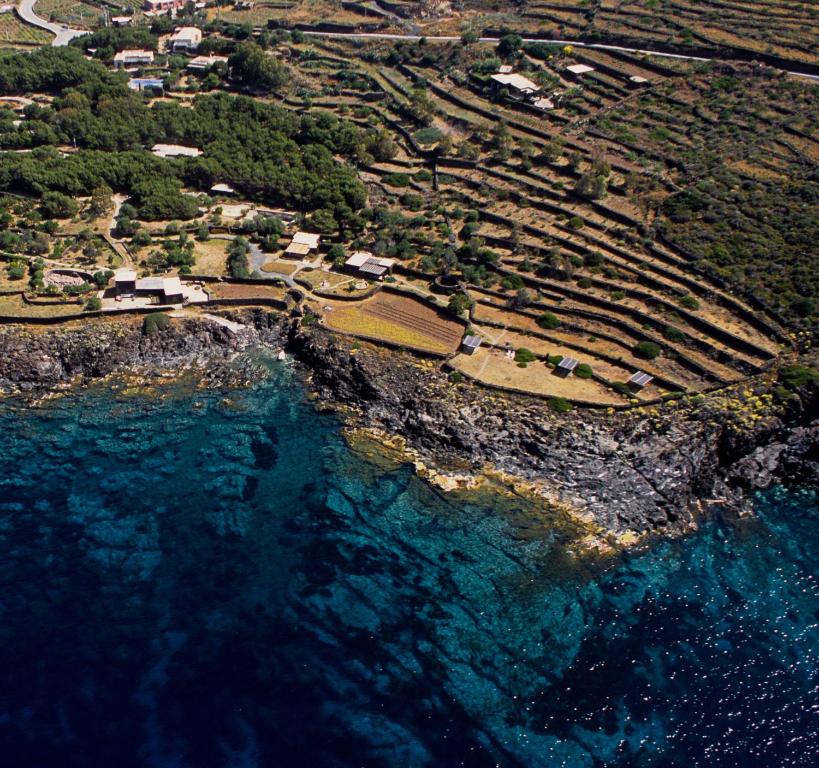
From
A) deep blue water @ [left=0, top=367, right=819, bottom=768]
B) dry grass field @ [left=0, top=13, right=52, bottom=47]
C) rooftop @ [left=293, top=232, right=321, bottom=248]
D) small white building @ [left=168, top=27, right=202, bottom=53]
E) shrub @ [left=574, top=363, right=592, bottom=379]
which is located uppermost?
small white building @ [left=168, top=27, right=202, bottom=53]

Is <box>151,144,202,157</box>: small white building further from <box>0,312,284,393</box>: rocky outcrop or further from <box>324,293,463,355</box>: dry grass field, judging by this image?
<box>324,293,463,355</box>: dry grass field

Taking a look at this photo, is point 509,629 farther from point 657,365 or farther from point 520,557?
point 657,365

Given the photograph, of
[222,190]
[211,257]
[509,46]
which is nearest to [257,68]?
[222,190]

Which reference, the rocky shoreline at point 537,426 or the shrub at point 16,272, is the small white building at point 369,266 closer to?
the rocky shoreline at point 537,426

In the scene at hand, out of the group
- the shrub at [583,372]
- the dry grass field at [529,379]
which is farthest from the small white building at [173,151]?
the shrub at [583,372]

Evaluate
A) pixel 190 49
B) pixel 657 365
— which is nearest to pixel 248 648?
pixel 657 365

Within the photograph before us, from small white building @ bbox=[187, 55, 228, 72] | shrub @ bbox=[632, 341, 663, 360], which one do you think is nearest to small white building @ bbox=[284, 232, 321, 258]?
shrub @ bbox=[632, 341, 663, 360]
